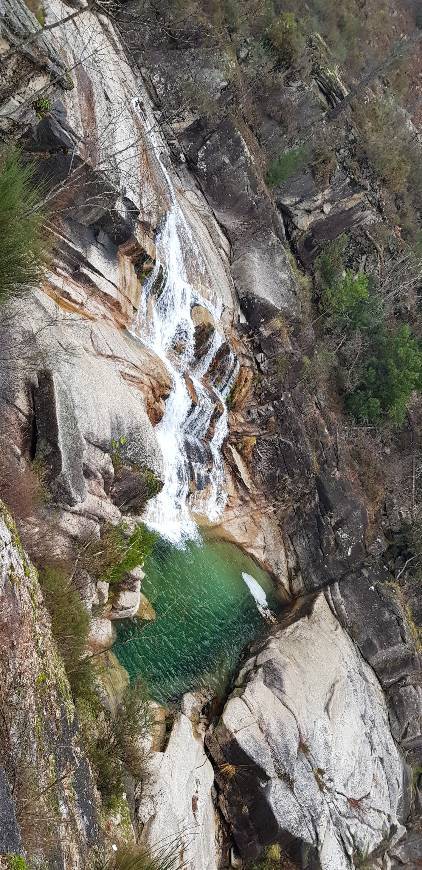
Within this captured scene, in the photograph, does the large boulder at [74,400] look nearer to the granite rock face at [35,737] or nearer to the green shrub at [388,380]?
the granite rock face at [35,737]

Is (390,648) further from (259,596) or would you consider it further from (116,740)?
(116,740)

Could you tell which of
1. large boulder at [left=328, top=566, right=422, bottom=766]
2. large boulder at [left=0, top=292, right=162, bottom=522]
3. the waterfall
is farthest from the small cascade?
large boulder at [left=0, top=292, right=162, bottom=522]

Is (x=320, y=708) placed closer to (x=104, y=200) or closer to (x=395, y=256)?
(x=104, y=200)

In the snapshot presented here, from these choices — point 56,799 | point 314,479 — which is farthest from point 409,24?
point 56,799

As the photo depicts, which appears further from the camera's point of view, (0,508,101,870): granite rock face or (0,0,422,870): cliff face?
(0,0,422,870): cliff face

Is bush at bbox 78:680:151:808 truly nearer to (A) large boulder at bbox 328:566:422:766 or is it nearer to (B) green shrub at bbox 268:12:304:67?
(A) large boulder at bbox 328:566:422:766

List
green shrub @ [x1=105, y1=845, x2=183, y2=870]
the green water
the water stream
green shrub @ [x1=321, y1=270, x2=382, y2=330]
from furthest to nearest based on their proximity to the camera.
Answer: green shrub @ [x1=321, y1=270, x2=382, y2=330]
the water stream
the green water
green shrub @ [x1=105, y1=845, x2=183, y2=870]

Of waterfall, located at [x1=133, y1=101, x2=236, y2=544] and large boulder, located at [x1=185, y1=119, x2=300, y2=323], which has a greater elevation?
large boulder, located at [x1=185, y1=119, x2=300, y2=323]
